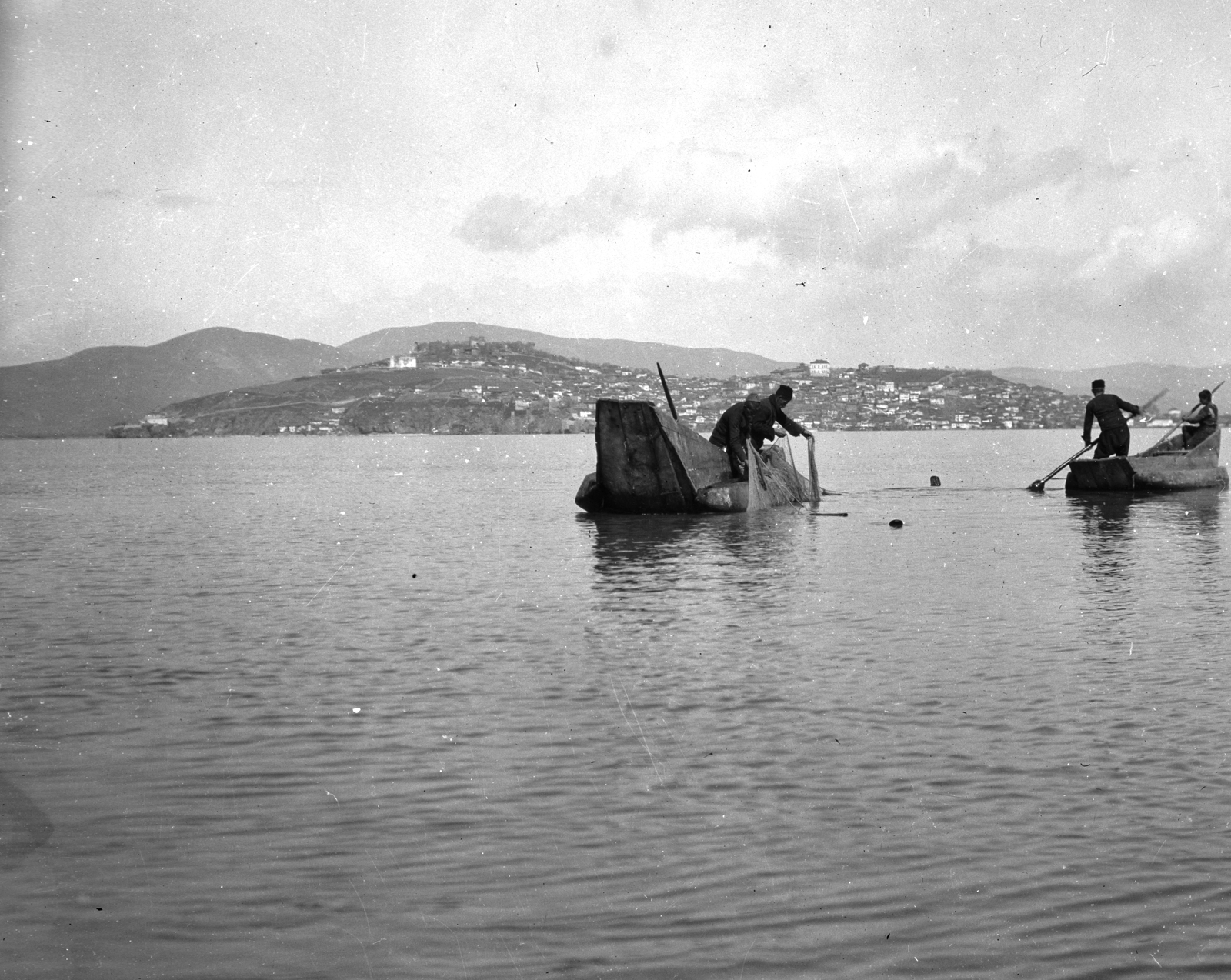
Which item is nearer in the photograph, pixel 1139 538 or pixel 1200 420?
pixel 1139 538

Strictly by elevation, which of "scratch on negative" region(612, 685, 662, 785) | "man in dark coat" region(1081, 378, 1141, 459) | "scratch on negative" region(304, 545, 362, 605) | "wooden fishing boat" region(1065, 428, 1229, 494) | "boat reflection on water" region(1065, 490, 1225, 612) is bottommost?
"boat reflection on water" region(1065, 490, 1225, 612)

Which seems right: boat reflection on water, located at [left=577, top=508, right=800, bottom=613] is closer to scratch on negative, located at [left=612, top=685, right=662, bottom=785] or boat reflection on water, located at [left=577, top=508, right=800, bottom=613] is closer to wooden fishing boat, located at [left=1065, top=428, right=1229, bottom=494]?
scratch on negative, located at [left=612, top=685, right=662, bottom=785]

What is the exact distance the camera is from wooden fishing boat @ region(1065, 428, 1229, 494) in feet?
A: 120

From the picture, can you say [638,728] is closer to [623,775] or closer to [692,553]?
[623,775]

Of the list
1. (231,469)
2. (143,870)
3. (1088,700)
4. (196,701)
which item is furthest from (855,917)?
(231,469)

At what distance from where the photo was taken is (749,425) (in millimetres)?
32312

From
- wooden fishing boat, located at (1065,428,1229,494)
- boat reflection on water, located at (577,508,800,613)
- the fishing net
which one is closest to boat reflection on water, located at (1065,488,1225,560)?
wooden fishing boat, located at (1065,428,1229,494)

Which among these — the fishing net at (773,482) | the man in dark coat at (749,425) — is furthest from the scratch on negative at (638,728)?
the fishing net at (773,482)

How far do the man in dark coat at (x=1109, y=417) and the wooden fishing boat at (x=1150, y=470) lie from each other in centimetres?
35

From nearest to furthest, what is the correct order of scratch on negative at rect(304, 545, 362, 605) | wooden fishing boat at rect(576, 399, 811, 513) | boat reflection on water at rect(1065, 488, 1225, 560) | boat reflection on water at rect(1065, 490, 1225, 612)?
scratch on negative at rect(304, 545, 362, 605) < boat reflection on water at rect(1065, 490, 1225, 612) < boat reflection on water at rect(1065, 488, 1225, 560) < wooden fishing boat at rect(576, 399, 811, 513)

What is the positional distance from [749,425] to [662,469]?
2234 millimetres

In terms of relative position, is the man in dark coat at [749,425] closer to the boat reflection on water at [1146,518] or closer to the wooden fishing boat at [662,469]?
the wooden fishing boat at [662,469]

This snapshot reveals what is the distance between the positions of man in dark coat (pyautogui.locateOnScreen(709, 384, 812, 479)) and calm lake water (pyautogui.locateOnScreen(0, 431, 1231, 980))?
34.3 feet

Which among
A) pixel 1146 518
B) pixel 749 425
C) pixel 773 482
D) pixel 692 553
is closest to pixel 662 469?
pixel 749 425
